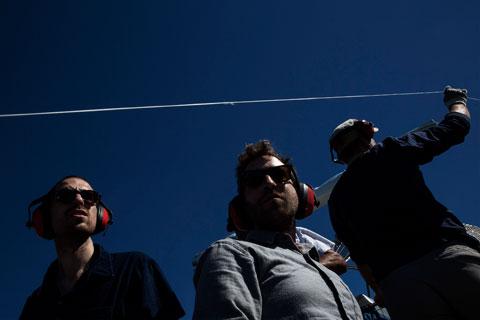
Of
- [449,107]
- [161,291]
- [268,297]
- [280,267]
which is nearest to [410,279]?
[280,267]

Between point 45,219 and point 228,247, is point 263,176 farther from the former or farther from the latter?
point 45,219

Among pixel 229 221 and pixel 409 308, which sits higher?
pixel 229 221

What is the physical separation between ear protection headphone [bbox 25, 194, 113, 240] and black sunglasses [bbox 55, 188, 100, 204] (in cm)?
7

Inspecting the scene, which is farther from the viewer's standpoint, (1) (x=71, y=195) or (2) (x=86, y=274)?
(1) (x=71, y=195)

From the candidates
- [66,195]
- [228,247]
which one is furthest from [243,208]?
[66,195]

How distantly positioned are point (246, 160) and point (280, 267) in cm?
118

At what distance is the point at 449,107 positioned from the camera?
10.7 feet

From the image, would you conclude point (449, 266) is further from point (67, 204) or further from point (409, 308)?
point (67, 204)

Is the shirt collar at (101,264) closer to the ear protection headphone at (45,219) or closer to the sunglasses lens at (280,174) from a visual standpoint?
the ear protection headphone at (45,219)

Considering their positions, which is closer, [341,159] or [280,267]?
[280,267]

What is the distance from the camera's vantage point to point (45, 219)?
2.82m

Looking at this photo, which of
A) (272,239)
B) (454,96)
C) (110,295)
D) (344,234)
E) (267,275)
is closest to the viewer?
(267,275)

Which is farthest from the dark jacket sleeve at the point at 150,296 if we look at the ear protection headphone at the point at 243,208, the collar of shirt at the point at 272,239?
the collar of shirt at the point at 272,239

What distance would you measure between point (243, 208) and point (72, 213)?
1186 mm
